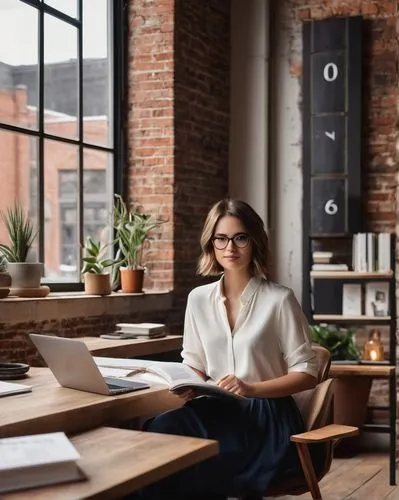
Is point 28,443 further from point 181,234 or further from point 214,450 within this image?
point 181,234

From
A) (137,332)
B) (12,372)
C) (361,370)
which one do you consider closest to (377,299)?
(361,370)

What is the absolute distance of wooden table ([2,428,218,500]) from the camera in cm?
186

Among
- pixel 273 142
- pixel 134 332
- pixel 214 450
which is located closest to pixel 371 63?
pixel 273 142

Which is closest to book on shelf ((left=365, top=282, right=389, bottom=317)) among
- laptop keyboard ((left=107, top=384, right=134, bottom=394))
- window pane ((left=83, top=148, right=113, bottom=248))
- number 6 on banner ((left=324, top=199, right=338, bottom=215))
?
number 6 on banner ((left=324, top=199, right=338, bottom=215))

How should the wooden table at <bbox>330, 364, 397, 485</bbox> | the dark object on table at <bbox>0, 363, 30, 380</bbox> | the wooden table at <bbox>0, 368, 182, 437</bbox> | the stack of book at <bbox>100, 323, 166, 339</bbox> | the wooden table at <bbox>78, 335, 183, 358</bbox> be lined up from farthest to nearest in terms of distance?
1. the wooden table at <bbox>330, 364, 397, 485</bbox>
2. the stack of book at <bbox>100, 323, 166, 339</bbox>
3. the wooden table at <bbox>78, 335, 183, 358</bbox>
4. the dark object on table at <bbox>0, 363, 30, 380</bbox>
5. the wooden table at <bbox>0, 368, 182, 437</bbox>

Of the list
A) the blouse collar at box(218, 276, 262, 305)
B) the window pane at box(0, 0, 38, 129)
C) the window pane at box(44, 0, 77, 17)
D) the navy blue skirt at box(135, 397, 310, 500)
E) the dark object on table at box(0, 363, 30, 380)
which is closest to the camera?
the navy blue skirt at box(135, 397, 310, 500)

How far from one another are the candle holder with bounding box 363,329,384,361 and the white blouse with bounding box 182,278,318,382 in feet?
8.63

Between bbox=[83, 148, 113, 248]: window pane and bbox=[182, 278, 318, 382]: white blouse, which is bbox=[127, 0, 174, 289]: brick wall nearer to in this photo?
bbox=[83, 148, 113, 248]: window pane

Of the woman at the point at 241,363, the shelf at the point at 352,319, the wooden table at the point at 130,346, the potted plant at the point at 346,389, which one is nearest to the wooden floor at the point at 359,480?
the potted plant at the point at 346,389

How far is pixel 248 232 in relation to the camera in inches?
130

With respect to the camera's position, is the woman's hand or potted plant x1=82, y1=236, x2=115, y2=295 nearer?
the woman's hand

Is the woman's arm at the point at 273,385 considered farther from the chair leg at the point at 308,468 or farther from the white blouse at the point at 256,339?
the chair leg at the point at 308,468

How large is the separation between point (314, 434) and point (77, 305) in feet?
7.59

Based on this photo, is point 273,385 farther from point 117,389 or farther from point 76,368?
point 76,368
